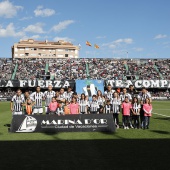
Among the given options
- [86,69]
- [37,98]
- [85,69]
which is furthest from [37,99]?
[86,69]

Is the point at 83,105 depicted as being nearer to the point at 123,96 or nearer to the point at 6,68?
the point at 123,96

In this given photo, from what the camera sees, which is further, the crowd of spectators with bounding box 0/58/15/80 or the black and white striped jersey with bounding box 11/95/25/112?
the crowd of spectators with bounding box 0/58/15/80

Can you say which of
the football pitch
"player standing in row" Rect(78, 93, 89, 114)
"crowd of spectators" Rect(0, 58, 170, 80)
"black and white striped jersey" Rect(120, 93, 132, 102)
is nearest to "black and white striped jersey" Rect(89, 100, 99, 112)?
"player standing in row" Rect(78, 93, 89, 114)

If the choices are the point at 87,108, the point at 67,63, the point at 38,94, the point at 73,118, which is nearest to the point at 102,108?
the point at 87,108

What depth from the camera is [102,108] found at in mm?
14875

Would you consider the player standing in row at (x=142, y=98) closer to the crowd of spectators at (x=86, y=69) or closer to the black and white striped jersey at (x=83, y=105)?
the black and white striped jersey at (x=83, y=105)

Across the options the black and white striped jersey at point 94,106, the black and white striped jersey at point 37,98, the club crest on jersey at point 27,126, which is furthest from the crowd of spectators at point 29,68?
the club crest on jersey at point 27,126

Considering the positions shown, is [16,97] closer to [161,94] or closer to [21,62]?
[161,94]

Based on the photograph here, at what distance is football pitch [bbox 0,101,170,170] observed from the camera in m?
7.60

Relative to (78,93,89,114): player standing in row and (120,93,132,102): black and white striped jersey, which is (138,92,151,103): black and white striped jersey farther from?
(78,93,89,114): player standing in row
